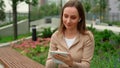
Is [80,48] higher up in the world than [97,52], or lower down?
higher up

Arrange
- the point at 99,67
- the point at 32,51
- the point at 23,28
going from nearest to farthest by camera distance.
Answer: the point at 99,67, the point at 32,51, the point at 23,28

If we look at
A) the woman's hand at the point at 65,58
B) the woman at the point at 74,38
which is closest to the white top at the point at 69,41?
the woman at the point at 74,38

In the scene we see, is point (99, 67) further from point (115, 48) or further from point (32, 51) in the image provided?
point (32, 51)

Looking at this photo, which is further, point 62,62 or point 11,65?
point 11,65

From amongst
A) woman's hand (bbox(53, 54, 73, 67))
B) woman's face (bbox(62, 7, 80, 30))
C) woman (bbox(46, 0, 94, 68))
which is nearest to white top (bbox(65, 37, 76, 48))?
woman (bbox(46, 0, 94, 68))

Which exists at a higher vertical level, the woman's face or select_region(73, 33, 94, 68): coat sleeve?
the woman's face

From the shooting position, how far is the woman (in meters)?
2.88

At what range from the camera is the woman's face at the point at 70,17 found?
9.47 ft

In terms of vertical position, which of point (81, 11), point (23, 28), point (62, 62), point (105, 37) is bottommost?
point (23, 28)

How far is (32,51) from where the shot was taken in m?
12.9

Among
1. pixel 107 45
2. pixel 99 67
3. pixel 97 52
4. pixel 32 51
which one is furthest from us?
pixel 32 51

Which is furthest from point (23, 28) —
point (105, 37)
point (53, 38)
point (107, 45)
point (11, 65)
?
point (53, 38)

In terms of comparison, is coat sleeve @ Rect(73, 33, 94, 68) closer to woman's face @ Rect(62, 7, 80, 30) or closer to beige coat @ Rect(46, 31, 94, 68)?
beige coat @ Rect(46, 31, 94, 68)

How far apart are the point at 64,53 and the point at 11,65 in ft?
20.6
